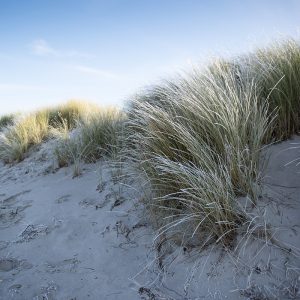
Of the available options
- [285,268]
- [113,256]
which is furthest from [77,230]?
[285,268]

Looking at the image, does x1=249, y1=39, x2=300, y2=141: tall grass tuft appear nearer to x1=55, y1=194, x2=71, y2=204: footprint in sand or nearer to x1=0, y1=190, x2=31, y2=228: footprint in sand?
x1=55, y1=194, x2=71, y2=204: footprint in sand

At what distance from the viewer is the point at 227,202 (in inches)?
92.6

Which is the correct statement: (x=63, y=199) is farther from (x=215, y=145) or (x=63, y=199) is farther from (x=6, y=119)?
(x=6, y=119)

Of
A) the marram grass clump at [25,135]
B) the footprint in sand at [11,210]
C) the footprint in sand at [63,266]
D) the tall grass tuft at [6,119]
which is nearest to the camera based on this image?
the footprint in sand at [63,266]

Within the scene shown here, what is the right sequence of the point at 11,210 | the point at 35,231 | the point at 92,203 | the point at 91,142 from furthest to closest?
the point at 91,142, the point at 11,210, the point at 92,203, the point at 35,231

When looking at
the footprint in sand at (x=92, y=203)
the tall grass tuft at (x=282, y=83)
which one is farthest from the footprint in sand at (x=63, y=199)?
the tall grass tuft at (x=282, y=83)

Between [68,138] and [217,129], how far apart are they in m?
3.24

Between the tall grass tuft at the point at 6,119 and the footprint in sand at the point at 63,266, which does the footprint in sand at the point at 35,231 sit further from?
the tall grass tuft at the point at 6,119

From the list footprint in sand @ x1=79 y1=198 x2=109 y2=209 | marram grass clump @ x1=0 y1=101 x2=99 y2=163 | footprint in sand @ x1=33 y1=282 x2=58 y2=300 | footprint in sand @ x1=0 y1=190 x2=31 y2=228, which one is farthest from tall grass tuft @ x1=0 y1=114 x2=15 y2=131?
footprint in sand @ x1=33 y1=282 x2=58 y2=300

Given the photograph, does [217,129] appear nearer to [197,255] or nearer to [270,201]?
[270,201]

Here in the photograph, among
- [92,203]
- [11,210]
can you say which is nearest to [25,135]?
[11,210]

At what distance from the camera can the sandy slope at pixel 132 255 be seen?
7.18 feet

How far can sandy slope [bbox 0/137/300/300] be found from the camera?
7.18 feet

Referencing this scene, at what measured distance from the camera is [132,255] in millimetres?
2732
